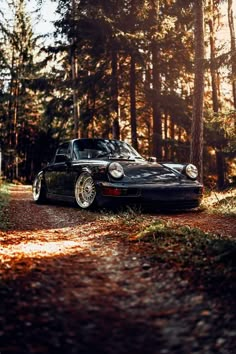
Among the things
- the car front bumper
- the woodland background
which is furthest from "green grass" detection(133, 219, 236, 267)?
the woodland background

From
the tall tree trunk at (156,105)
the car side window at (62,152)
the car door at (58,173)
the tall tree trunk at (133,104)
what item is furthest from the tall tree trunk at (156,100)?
the car door at (58,173)

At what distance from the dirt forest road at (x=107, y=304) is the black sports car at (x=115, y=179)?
262 cm

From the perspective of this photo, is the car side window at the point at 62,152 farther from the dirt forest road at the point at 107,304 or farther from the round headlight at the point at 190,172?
the dirt forest road at the point at 107,304

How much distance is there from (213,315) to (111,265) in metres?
1.19

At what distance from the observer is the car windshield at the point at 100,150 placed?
791 centimetres

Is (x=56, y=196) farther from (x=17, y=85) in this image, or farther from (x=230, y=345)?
(x=17, y=85)

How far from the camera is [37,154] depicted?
126ft

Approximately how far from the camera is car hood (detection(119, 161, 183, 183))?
6602mm

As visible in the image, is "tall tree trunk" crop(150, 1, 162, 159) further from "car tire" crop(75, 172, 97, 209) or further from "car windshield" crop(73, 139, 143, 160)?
"car tire" crop(75, 172, 97, 209)

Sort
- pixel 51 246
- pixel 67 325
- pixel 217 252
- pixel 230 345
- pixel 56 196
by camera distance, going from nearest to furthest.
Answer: pixel 230 345 < pixel 67 325 < pixel 217 252 < pixel 51 246 < pixel 56 196

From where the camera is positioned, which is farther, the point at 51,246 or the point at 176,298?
the point at 51,246

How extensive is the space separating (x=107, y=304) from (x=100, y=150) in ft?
19.4

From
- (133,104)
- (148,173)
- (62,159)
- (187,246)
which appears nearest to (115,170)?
(148,173)

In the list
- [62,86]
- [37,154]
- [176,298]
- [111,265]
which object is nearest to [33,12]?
[62,86]
